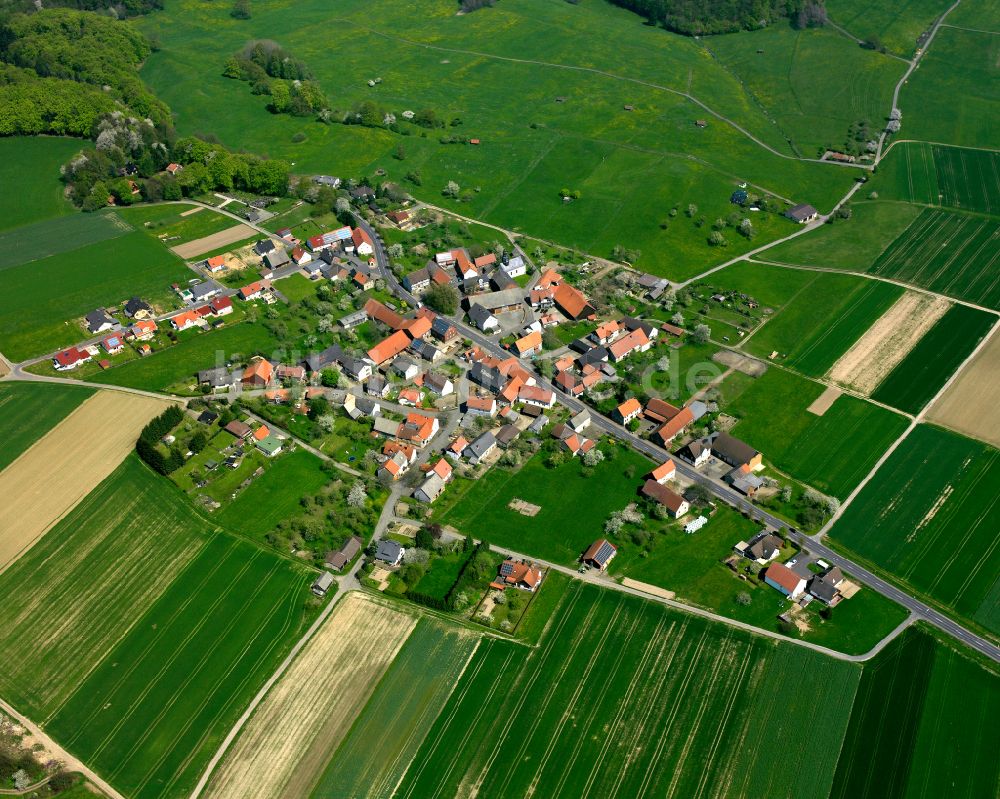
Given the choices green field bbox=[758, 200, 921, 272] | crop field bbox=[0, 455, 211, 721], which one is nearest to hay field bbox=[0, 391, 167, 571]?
crop field bbox=[0, 455, 211, 721]

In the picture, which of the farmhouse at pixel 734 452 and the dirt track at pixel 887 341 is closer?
the farmhouse at pixel 734 452

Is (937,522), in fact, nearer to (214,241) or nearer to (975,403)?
(975,403)

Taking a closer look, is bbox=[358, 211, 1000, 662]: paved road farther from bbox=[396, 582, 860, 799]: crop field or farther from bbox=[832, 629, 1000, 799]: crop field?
bbox=[396, 582, 860, 799]: crop field

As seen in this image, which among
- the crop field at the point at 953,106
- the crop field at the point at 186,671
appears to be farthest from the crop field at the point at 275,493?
the crop field at the point at 953,106

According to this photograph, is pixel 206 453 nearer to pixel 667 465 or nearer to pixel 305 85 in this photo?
pixel 667 465

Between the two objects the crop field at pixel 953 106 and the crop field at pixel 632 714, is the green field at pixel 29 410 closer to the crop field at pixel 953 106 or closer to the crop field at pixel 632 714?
the crop field at pixel 632 714

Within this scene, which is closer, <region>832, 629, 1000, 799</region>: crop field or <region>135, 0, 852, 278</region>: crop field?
<region>832, 629, 1000, 799</region>: crop field

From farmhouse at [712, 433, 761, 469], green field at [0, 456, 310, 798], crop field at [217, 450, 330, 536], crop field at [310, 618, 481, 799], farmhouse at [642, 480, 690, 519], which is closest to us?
crop field at [310, 618, 481, 799]

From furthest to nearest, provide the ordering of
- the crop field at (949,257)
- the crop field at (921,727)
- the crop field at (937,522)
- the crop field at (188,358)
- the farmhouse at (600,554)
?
the crop field at (949,257), the crop field at (188,358), the farmhouse at (600,554), the crop field at (937,522), the crop field at (921,727)
